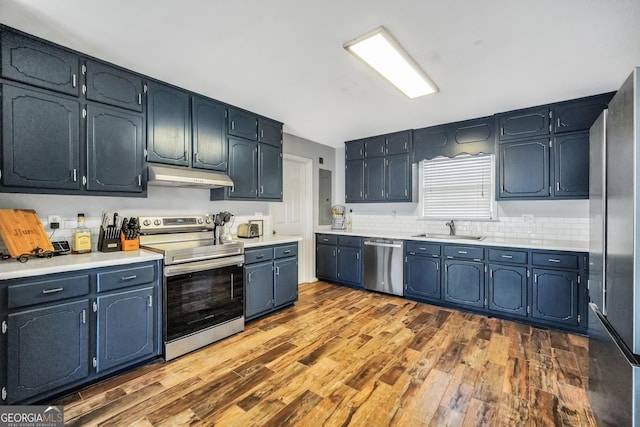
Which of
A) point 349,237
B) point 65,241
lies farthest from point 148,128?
point 349,237

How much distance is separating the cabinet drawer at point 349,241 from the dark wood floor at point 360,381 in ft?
4.91

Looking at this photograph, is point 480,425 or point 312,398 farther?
point 312,398

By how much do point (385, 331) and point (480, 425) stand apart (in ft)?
4.35

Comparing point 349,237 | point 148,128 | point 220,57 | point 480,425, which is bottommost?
point 480,425

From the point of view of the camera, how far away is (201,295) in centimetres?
262

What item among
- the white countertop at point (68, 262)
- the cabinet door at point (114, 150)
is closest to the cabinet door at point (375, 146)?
the cabinet door at point (114, 150)

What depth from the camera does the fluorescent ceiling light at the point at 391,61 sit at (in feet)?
6.52

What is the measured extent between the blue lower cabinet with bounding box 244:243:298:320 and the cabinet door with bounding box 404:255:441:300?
1.62 m

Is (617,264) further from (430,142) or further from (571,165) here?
(430,142)

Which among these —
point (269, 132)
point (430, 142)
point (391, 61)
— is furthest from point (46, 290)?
point (430, 142)

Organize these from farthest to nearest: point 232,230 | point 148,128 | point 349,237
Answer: point 349,237, point 232,230, point 148,128

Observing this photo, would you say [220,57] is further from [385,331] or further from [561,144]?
[561,144]

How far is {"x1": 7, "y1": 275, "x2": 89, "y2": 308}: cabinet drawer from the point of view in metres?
1.70

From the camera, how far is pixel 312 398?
1916 mm
